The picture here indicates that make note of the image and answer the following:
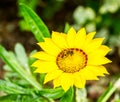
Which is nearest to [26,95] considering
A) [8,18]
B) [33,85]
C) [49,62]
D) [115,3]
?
[33,85]

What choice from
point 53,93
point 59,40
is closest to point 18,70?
point 53,93

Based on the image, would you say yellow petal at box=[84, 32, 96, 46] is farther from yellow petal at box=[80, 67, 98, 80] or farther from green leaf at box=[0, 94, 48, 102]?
green leaf at box=[0, 94, 48, 102]

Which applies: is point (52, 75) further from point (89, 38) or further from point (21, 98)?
point (21, 98)

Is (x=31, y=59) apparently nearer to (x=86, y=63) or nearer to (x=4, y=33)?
(x=86, y=63)

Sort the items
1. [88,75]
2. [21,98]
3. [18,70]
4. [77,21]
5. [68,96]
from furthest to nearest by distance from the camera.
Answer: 1. [77,21]
2. [18,70]
3. [21,98]
4. [68,96]
5. [88,75]

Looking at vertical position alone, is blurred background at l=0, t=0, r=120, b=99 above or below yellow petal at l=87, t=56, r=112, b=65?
above

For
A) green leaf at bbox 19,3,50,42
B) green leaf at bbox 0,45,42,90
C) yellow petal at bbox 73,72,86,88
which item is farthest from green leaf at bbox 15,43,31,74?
yellow petal at bbox 73,72,86,88

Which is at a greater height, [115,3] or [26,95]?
[115,3]
